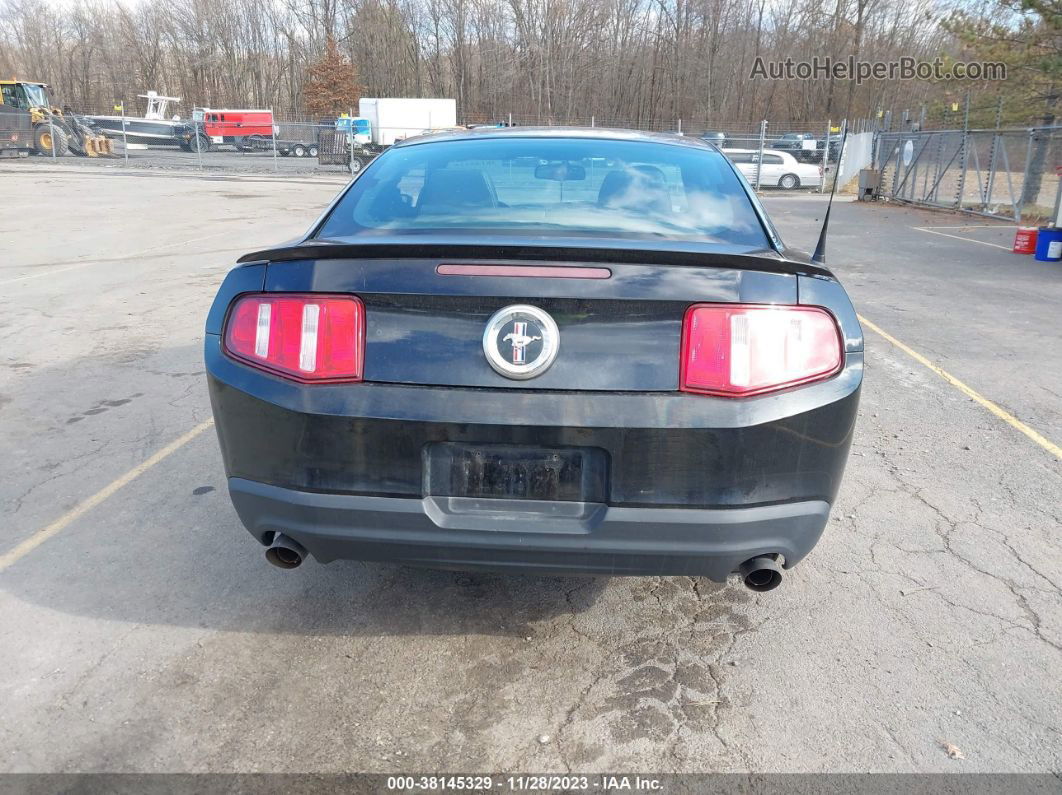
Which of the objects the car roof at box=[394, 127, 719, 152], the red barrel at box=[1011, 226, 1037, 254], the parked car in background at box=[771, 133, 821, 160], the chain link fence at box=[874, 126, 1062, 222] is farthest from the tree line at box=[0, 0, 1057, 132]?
the car roof at box=[394, 127, 719, 152]

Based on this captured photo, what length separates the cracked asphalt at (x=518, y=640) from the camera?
2.26 meters

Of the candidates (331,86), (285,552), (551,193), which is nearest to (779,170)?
(551,193)

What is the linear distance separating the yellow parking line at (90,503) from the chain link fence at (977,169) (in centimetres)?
1657

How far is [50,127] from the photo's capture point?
33.8 m

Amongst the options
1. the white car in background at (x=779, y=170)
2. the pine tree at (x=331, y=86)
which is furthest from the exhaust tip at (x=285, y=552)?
the pine tree at (x=331, y=86)

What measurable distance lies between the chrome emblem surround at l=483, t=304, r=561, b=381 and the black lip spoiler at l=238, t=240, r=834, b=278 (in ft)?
0.56

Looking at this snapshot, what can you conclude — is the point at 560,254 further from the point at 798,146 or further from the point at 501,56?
the point at 501,56

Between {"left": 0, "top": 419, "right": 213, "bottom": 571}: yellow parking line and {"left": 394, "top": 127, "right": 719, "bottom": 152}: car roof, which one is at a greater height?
{"left": 394, "top": 127, "right": 719, "bottom": 152}: car roof

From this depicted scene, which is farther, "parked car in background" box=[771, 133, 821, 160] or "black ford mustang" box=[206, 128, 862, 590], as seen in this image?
"parked car in background" box=[771, 133, 821, 160]

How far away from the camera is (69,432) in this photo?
15.1 feet

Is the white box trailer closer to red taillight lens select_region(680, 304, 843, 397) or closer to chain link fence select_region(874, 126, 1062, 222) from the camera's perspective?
chain link fence select_region(874, 126, 1062, 222)

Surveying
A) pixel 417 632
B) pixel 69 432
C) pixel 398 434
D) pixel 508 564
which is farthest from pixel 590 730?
pixel 69 432

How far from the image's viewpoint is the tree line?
49719 mm

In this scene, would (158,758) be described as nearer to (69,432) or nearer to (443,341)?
(443,341)
